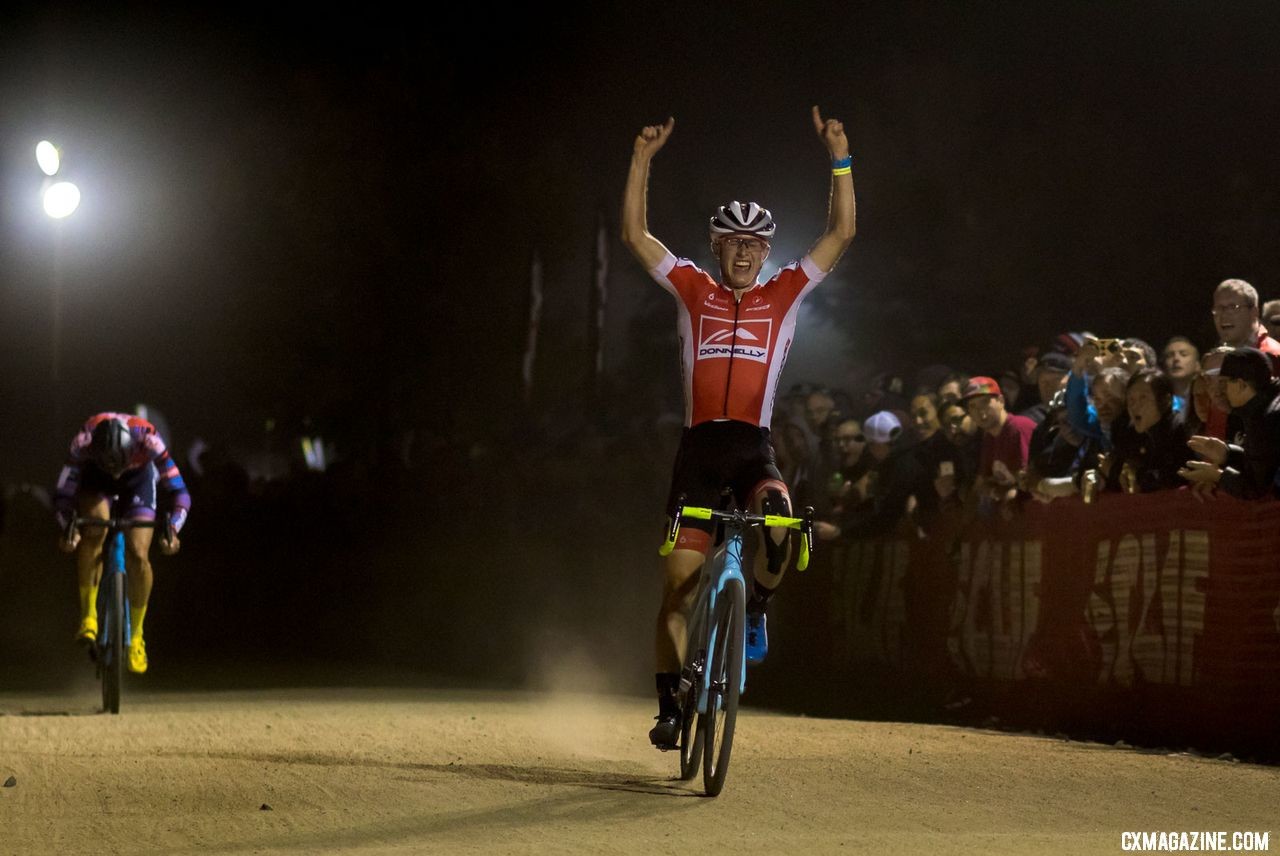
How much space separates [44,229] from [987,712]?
28323mm

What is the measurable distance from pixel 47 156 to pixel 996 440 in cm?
1373

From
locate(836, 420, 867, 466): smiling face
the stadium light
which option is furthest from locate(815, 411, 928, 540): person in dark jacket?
the stadium light

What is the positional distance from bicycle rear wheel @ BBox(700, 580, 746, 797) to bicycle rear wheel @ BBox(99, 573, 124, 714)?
6.06m

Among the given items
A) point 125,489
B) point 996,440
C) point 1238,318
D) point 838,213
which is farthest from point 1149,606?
point 125,489

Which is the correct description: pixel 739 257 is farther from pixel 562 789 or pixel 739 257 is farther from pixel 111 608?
pixel 111 608

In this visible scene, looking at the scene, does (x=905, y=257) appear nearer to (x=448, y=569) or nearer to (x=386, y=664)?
(x=448, y=569)

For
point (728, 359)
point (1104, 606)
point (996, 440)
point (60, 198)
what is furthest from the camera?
point (60, 198)

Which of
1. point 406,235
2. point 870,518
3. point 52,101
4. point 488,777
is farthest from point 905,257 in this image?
point 488,777

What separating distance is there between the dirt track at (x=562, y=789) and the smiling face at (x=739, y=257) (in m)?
2.27

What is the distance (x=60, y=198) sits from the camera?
22672 mm

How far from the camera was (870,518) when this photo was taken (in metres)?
14.9

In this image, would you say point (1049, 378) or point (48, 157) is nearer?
point (1049, 378)

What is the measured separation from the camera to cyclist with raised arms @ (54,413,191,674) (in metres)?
13.0

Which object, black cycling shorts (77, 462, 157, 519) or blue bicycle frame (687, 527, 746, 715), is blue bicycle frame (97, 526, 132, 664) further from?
blue bicycle frame (687, 527, 746, 715)
